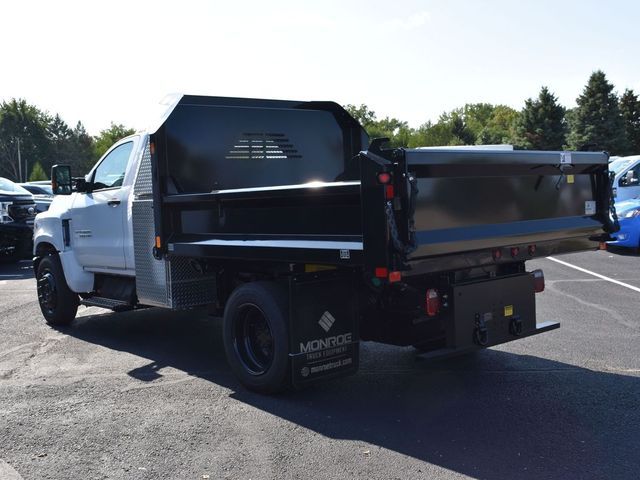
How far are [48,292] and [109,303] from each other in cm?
159

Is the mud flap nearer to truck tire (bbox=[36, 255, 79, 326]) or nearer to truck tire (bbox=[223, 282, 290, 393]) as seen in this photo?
truck tire (bbox=[223, 282, 290, 393])

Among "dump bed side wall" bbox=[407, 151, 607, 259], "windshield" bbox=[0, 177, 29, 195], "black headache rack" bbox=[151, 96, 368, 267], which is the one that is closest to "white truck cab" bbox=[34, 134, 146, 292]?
"black headache rack" bbox=[151, 96, 368, 267]

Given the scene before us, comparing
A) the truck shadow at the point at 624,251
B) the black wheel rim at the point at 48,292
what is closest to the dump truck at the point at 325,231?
the black wheel rim at the point at 48,292

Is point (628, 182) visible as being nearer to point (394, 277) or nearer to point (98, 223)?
point (98, 223)

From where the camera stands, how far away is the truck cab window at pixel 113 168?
24.7 ft

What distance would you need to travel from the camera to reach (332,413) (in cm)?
507

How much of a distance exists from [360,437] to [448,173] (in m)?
1.89

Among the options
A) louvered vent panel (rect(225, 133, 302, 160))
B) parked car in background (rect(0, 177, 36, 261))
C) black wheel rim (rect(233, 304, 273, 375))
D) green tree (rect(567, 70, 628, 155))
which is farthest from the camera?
green tree (rect(567, 70, 628, 155))

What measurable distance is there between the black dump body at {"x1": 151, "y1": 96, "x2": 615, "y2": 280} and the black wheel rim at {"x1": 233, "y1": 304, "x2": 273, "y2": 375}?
1.69ft

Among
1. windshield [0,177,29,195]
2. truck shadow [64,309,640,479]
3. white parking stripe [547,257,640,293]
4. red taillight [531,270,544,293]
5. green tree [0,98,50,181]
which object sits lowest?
truck shadow [64,309,640,479]

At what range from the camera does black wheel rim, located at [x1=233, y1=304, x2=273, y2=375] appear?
5.59 m

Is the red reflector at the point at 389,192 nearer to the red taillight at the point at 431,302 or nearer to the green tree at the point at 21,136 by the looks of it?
the red taillight at the point at 431,302

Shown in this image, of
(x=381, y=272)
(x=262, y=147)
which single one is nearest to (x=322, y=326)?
(x=381, y=272)

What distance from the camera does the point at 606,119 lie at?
2084 inches
